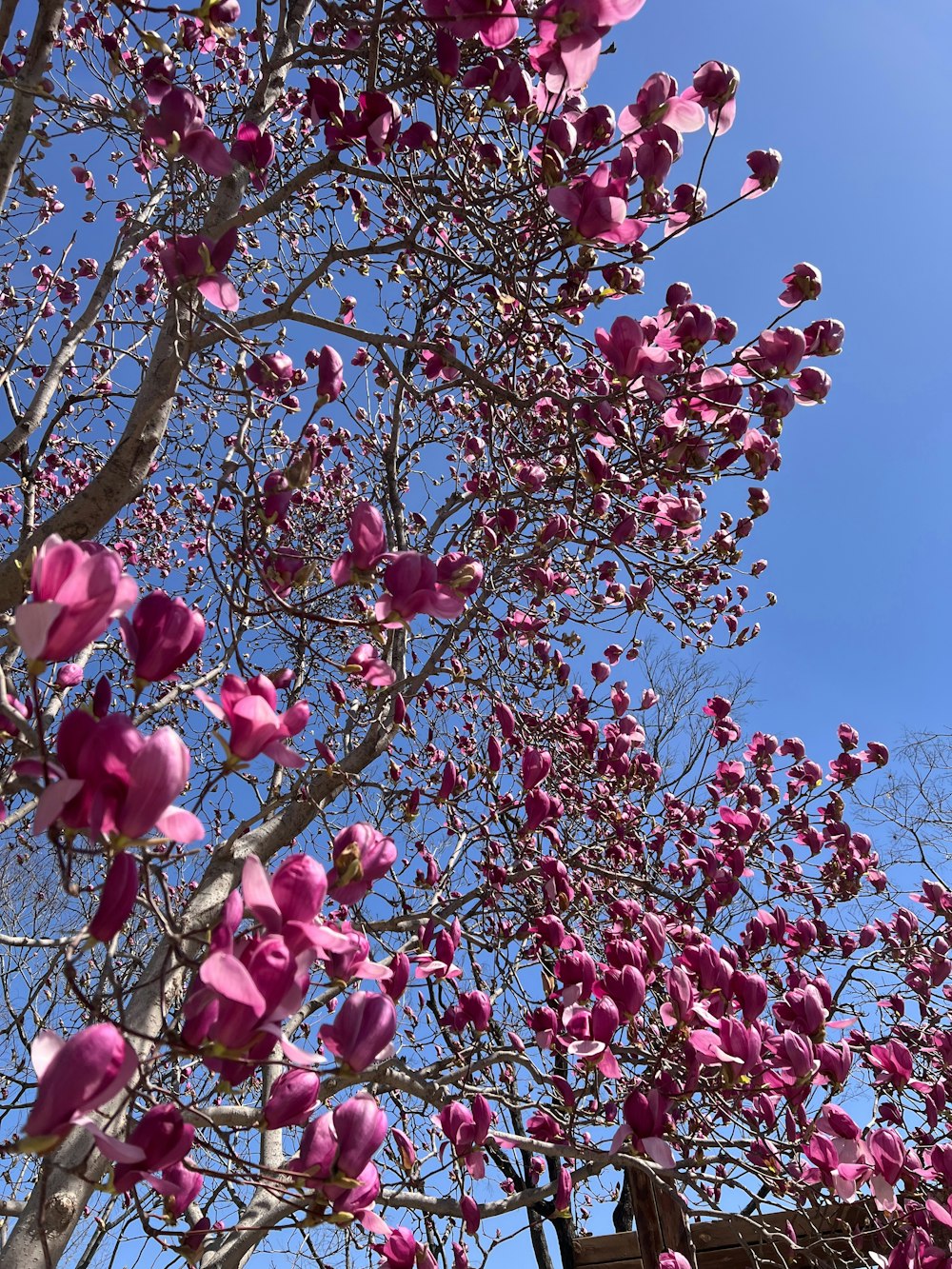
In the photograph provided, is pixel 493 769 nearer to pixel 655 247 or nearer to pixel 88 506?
pixel 88 506

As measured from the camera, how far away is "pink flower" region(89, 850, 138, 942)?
766 millimetres

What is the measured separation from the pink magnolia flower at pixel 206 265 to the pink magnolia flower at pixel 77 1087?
3.70 ft

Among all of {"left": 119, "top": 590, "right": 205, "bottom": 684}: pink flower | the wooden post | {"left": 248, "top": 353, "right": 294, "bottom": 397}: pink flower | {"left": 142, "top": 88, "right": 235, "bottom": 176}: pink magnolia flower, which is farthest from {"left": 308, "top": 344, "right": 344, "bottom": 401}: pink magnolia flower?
the wooden post

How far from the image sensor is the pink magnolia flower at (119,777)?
715mm

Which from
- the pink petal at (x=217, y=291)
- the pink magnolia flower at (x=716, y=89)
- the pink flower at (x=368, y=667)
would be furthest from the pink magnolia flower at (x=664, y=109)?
the pink flower at (x=368, y=667)

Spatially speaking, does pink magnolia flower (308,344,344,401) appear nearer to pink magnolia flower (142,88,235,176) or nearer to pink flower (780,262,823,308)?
pink magnolia flower (142,88,235,176)

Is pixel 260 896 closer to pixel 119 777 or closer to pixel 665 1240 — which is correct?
pixel 119 777

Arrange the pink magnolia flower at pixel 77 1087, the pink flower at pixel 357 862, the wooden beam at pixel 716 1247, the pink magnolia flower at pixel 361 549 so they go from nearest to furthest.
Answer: the pink magnolia flower at pixel 77 1087 → the pink flower at pixel 357 862 → the pink magnolia flower at pixel 361 549 → the wooden beam at pixel 716 1247

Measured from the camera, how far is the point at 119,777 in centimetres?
72

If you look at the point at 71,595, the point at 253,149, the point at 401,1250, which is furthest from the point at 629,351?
the point at 401,1250

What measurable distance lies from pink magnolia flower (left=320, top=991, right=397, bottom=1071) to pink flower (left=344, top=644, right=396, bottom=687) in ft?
1.62

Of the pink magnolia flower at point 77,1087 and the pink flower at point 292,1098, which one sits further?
the pink flower at point 292,1098

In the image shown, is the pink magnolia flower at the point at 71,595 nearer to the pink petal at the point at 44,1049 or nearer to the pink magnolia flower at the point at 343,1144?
the pink petal at the point at 44,1049

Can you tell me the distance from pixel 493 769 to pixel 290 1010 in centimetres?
200
